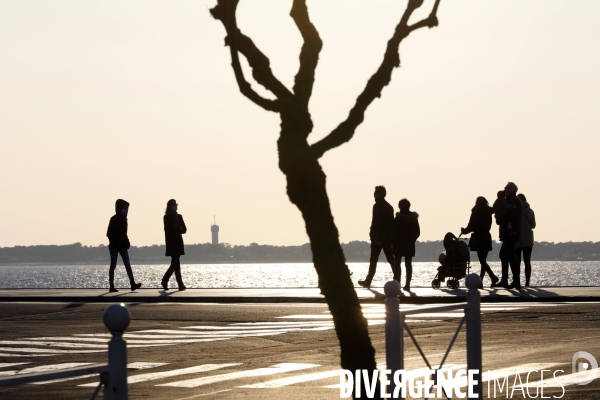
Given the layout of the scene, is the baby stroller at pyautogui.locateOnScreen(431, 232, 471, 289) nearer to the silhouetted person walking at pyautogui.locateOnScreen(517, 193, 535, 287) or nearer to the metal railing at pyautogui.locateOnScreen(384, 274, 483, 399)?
the silhouetted person walking at pyautogui.locateOnScreen(517, 193, 535, 287)

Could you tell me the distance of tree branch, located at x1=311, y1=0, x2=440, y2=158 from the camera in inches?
243

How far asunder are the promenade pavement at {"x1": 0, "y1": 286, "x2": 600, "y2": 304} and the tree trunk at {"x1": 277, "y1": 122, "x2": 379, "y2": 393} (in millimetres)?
13721

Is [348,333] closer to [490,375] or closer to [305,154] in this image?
[305,154]

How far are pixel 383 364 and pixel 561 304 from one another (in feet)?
30.5

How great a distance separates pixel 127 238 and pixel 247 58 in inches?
752

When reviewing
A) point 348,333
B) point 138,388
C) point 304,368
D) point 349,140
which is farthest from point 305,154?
point 304,368

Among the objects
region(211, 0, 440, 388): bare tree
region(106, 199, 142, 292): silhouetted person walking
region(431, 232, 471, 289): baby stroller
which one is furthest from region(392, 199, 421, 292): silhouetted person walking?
region(211, 0, 440, 388): bare tree

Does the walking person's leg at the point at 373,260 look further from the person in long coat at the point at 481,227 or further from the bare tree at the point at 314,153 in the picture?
the bare tree at the point at 314,153

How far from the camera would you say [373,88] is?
20.6 feet

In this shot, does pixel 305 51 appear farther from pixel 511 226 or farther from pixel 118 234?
pixel 118 234

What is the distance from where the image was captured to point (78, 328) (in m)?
16.0

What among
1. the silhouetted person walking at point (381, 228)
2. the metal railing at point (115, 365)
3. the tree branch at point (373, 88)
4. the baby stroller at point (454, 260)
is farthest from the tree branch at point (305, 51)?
the baby stroller at point (454, 260)

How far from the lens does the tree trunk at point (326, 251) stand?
19.3 feet

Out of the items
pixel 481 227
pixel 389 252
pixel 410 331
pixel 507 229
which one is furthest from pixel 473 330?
pixel 481 227
